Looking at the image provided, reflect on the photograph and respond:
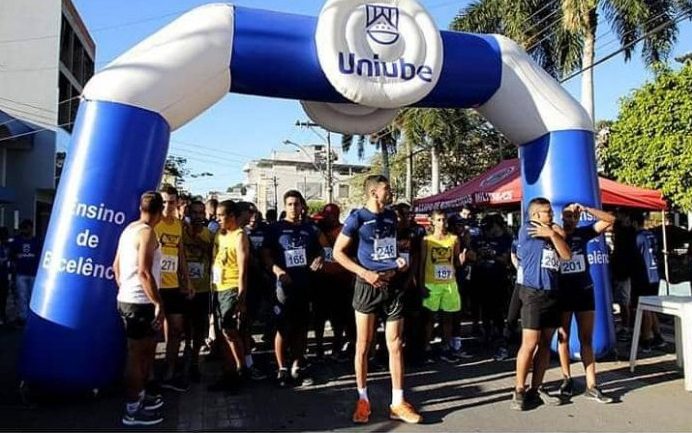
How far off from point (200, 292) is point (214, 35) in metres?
2.59

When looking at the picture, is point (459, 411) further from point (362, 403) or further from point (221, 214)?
point (221, 214)

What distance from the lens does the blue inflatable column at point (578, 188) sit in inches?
288

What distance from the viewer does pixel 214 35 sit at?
6.38 m

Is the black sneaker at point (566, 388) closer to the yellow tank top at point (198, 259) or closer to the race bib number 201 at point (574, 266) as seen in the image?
the race bib number 201 at point (574, 266)

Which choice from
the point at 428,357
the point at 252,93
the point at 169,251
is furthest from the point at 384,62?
the point at 428,357

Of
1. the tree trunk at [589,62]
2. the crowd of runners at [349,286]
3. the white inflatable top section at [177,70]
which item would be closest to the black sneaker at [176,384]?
the crowd of runners at [349,286]

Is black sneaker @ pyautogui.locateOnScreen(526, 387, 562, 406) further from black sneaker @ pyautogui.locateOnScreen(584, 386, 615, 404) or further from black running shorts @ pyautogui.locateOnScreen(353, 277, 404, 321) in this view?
black running shorts @ pyautogui.locateOnScreen(353, 277, 404, 321)

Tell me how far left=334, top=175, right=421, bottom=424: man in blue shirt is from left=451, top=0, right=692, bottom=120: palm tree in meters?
13.9

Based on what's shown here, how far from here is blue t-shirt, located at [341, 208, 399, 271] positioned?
5.46 metres

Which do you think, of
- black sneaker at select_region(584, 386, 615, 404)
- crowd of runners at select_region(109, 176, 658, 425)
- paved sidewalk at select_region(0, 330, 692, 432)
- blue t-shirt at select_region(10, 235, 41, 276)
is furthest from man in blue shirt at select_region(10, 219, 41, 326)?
black sneaker at select_region(584, 386, 615, 404)

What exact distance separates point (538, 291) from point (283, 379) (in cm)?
257

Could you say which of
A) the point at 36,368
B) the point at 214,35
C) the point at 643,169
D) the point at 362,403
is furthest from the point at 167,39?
the point at 643,169

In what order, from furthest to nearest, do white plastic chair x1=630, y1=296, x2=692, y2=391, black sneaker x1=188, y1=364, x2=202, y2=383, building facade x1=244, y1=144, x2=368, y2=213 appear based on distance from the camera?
building facade x1=244, y1=144, x2=368, y2=213 → black sneaker x1=188, y1=364, x2=202, y2=383 → white plastic chair x1=630, y1=296, x2=692, y2=391

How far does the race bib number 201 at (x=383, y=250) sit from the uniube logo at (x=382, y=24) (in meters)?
2.52
